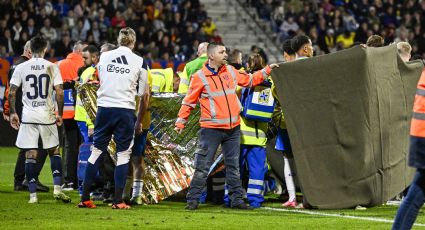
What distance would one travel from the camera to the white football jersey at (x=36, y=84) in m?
12.4

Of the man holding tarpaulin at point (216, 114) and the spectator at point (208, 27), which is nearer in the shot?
the man holding tarpaulin at point (216, 114)

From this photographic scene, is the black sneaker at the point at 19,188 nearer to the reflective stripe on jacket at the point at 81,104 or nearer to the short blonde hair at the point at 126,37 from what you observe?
the reflective stripe on jacket at the point at 81,104

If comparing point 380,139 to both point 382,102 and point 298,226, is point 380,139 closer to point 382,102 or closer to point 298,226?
point 382,102

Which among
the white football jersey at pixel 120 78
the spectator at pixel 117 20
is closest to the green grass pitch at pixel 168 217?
the white football jersey at pixel 120 78

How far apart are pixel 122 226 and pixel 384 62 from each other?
370cm

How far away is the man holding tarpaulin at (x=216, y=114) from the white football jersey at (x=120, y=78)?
61cm

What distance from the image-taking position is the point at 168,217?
10727mm

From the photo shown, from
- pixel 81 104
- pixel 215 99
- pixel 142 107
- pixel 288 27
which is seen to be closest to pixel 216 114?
pixel 215 99

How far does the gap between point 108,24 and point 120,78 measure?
15.0 m

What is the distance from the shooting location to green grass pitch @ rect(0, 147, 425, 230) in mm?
9922

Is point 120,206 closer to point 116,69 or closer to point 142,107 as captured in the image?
point 142,107

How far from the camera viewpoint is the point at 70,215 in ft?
35.6

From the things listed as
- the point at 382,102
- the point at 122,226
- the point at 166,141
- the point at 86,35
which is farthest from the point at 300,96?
the point at 86,35

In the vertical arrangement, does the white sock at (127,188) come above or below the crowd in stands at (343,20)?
below
